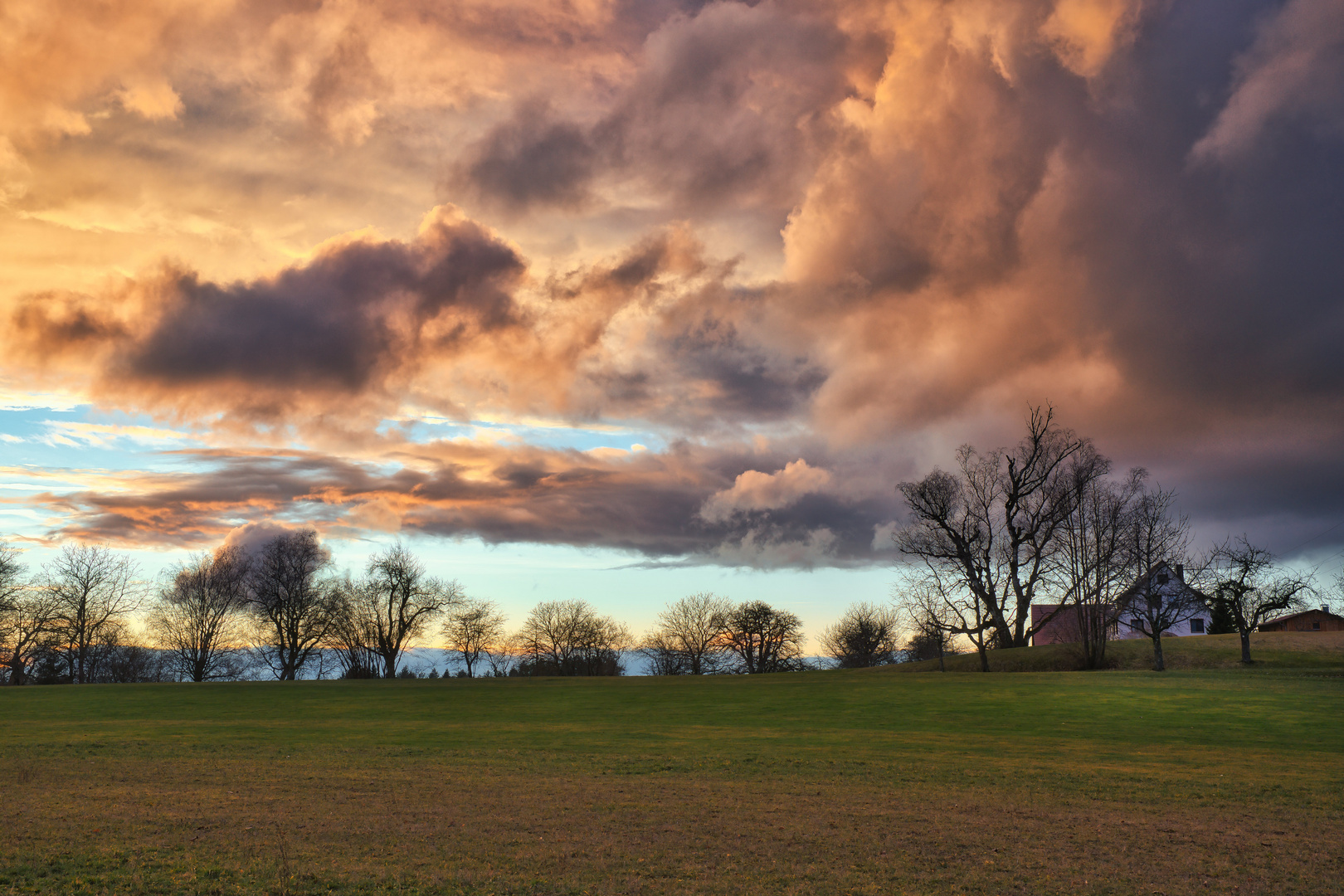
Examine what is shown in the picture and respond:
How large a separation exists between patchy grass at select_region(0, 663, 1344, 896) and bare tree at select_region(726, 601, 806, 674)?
70.5 meters

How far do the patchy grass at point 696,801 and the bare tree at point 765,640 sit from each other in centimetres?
7050

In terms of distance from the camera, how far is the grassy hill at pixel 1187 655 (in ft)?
187

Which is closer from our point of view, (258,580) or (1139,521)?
(1139,521)

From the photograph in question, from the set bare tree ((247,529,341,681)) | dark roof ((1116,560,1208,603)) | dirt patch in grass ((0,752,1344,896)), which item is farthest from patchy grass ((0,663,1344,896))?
bare tree ((247,529,341,681))

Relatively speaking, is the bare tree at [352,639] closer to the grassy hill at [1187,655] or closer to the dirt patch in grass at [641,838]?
the grassy hill at [1187,655]

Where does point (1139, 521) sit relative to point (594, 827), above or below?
above

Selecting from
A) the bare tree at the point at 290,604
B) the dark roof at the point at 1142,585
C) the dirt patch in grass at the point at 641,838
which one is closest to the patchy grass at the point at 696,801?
the dirt patch in grass at the point at 641,838

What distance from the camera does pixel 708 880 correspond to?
10.2 meters

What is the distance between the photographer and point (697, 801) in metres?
15.7

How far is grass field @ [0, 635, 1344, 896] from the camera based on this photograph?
10.3 m

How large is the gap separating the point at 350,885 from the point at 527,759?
12.9 meters

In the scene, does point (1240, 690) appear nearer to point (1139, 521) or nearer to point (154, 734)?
point (1139, 521)

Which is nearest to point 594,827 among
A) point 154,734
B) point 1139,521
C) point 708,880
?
point 708,880

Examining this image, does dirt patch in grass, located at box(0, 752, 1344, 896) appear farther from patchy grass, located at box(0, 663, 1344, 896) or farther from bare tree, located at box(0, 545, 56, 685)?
bare tree, located at box(0, 545, 56, 685)
